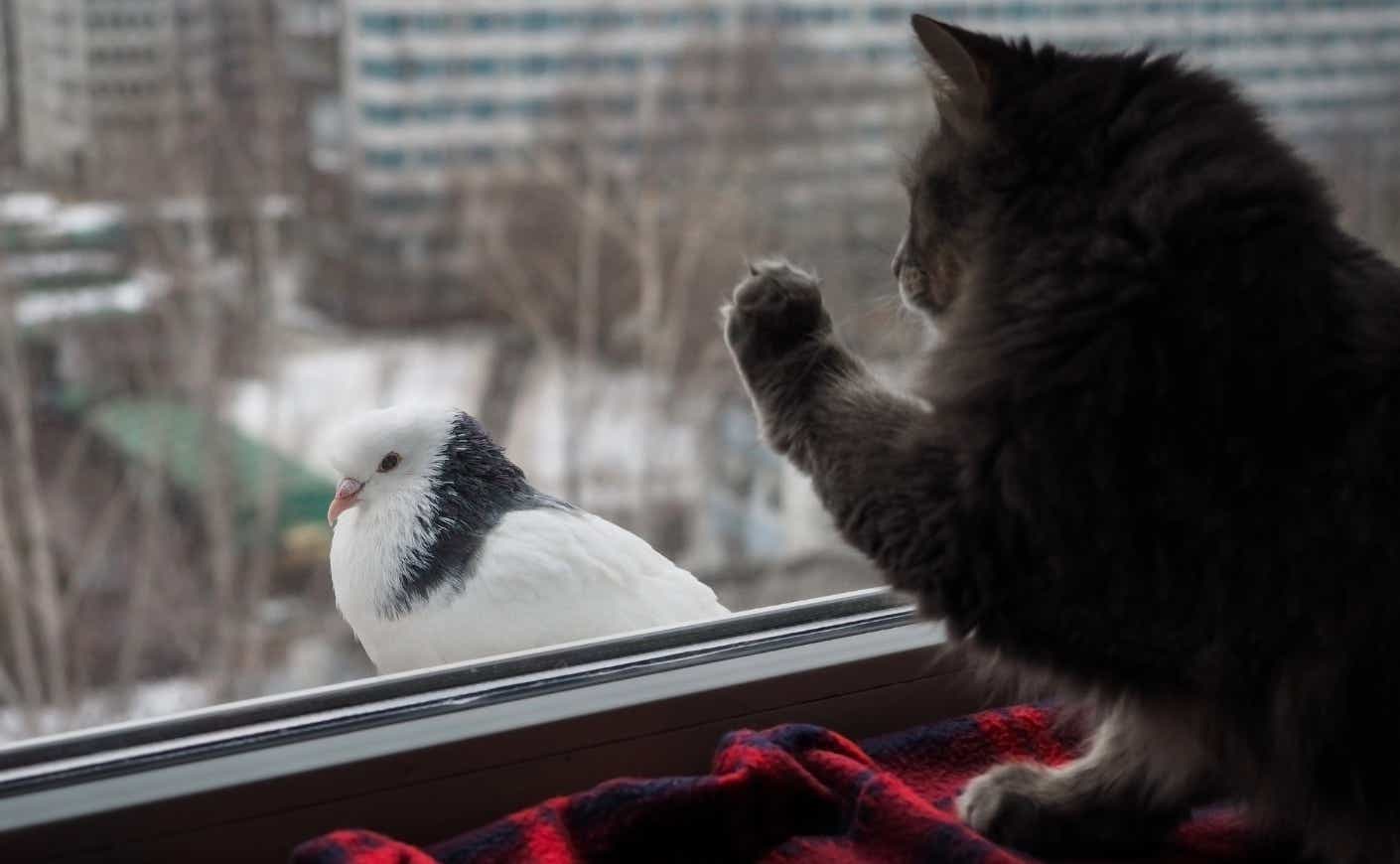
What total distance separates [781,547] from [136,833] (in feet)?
2.88

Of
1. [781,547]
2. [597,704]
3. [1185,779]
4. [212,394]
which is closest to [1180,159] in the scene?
[1185,779]

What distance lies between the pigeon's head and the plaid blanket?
298mm

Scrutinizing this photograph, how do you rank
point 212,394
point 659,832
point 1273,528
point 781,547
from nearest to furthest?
point 1273,528 → point 659,832 → point 781,547 → point 212,394

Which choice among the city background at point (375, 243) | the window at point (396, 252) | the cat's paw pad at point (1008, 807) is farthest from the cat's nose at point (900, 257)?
the city background at point (375, 243)

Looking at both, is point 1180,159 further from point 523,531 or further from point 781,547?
point 781,547

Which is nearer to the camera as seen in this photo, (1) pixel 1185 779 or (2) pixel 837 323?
(1) pixel 1185 779

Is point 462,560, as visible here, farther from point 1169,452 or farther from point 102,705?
point 102,705

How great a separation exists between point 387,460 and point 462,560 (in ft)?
0.33

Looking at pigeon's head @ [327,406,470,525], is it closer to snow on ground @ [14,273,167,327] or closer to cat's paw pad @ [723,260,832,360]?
cat's paw pad @ [723,260,832,360]

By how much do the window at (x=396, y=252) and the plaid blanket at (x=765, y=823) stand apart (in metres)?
0.33

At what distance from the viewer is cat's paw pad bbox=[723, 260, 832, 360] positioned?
817mm

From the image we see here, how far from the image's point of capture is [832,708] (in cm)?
91

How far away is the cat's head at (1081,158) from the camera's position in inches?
27.0

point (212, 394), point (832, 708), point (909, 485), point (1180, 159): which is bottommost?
point (212, 394)
